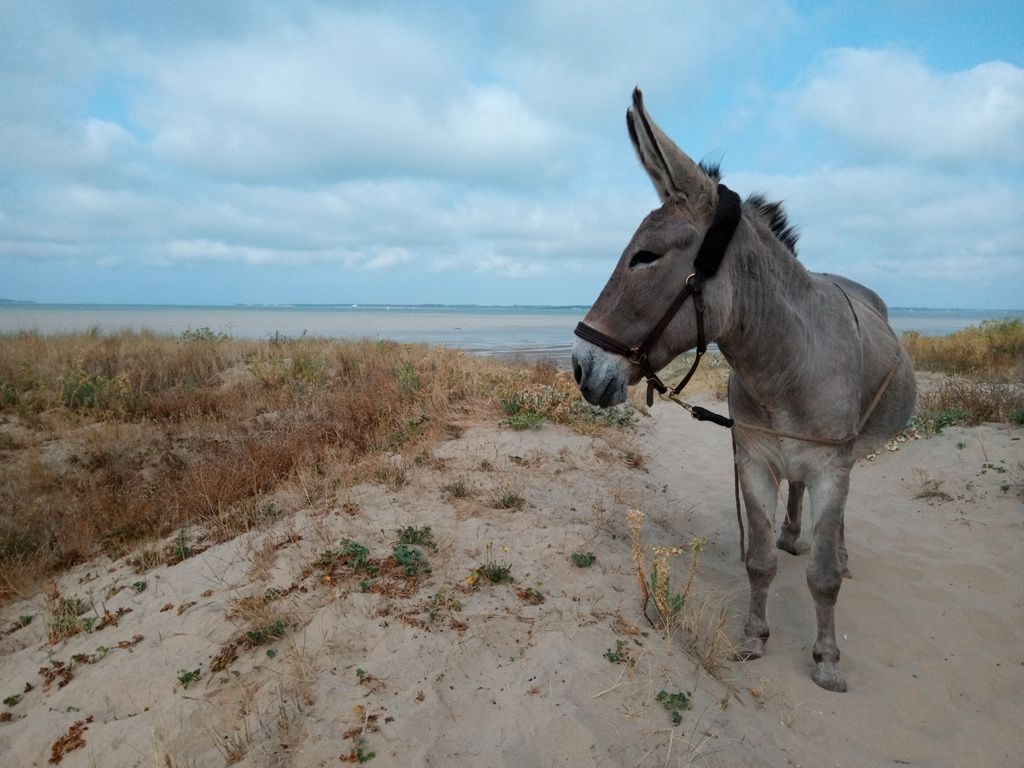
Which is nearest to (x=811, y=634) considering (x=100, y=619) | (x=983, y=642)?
(x=983, y=642)

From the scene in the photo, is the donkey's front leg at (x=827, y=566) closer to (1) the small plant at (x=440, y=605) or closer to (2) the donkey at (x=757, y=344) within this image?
(2) the donkey at (x=757, y=344)

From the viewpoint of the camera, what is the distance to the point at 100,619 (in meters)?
3.54

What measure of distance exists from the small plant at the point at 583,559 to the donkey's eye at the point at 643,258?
2157 millimetres

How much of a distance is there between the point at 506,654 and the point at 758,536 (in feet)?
5.38

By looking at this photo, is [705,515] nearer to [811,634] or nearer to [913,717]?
[811,634]

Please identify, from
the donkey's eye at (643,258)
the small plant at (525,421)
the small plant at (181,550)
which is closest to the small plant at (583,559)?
the donkey's eye at (643,258)

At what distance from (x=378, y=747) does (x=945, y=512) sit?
18.6ft

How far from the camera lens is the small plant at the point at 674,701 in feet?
8.04

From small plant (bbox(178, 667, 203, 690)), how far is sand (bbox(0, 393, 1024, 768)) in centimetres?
2

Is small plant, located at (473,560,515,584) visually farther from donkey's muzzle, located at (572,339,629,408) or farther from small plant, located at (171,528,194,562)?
small plant, located at (171,528,194,562)

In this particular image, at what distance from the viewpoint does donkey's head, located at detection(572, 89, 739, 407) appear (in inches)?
92.0

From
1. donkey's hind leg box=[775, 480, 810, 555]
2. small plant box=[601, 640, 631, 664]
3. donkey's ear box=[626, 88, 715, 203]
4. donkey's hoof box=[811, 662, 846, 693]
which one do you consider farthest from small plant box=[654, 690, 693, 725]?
donkey's hind leg box=[775, 480, 810, 555]

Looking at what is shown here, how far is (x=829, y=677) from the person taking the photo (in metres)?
2.98

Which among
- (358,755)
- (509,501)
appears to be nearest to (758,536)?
(509,501)
